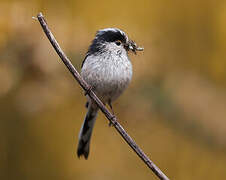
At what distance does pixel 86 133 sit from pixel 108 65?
0.67m

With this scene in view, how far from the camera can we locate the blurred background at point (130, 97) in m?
3.92

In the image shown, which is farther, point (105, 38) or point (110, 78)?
point (105, 38)

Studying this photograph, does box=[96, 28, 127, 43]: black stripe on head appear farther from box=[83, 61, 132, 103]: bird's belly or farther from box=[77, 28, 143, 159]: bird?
box=[83, 61, 132, 103]: bird's belly

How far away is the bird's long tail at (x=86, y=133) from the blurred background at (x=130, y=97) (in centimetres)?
53

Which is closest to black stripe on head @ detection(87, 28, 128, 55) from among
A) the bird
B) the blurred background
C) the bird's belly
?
the bird

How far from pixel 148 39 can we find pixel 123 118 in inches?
32.3

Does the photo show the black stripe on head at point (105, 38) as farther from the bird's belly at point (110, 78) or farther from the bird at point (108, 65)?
the bird's belly at point (110, 78)

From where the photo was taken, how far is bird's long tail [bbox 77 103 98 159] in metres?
3.06

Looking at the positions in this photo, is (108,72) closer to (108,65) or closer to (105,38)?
(108,65)

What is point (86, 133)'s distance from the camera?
11.0 feet

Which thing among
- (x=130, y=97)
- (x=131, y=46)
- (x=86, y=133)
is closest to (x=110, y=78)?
(x=131, y=46)

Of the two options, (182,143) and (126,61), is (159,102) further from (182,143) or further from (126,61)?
(126,61)

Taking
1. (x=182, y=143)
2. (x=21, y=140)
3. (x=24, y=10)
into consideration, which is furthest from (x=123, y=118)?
(x=24, y=10)

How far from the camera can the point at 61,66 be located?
13.1 feet
